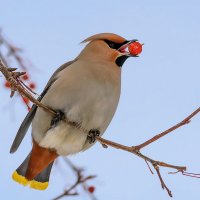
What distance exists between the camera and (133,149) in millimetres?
2143

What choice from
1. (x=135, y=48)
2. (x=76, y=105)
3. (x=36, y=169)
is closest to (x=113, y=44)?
(x=135, y=48)

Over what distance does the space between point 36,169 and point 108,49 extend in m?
1.09

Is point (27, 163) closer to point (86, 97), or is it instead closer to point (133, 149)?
point (86, 97)

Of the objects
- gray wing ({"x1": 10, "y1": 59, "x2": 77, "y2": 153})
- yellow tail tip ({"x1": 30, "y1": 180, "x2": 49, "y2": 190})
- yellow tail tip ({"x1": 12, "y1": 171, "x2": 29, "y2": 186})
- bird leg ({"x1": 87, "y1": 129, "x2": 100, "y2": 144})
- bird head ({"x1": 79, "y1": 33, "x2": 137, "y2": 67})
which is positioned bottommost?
yellow tail tip ({"x1": 30, "y1": 180, "x2": 49, "y2": 190})

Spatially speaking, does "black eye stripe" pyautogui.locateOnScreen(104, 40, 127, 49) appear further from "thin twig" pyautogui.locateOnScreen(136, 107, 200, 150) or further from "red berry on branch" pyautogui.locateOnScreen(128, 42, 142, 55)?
"thin twig" pyautogui.locateOnScreen(136, 107, 200, 150)

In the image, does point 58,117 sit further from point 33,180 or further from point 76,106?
point 33,180

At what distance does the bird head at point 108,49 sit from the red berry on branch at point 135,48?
7.5 inches

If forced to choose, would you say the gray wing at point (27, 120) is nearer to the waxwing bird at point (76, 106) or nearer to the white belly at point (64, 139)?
the waxwing bird at point (76, 106)

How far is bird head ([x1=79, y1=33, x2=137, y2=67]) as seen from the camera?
11.1ft

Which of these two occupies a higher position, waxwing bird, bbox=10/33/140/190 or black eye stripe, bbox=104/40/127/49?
black eye stripe, bbox=104/40/127/49

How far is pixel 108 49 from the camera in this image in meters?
3.47

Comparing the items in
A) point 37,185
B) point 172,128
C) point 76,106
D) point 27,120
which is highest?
point 172,128

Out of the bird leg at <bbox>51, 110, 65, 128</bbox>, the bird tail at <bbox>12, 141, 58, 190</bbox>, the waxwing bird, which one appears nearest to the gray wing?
the waxwing bird

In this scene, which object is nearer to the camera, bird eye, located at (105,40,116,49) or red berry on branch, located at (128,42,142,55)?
red berry on branch, located at (128,42,142,55)
